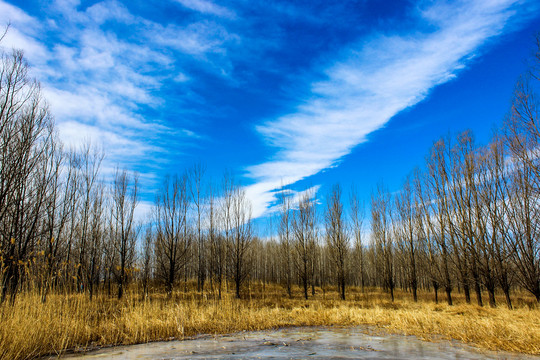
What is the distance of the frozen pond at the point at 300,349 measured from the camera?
5.18 metres

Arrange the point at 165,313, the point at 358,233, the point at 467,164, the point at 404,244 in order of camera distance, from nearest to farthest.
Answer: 1. the point at 165,313
2. the point at 467,164
3. the point at 404,244
4. the point at 358,233

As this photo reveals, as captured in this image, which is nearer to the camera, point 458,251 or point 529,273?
point 529,273

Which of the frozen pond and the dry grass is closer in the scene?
the dry grass

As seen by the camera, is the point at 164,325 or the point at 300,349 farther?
the point at 164,325

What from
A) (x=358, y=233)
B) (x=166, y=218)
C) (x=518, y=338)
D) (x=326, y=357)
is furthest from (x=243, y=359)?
(x=358, y=233)

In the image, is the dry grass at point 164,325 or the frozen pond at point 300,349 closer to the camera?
the dry grass at point 164,325

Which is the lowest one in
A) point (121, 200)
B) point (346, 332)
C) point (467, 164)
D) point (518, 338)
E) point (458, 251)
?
point (346, 332)

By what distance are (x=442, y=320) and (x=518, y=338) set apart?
3.03 meters

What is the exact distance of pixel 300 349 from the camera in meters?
5.85

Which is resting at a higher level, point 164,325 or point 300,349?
point 164,325

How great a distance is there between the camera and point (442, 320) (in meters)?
8.79

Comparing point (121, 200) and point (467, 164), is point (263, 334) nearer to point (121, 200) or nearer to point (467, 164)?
point (121, 200)

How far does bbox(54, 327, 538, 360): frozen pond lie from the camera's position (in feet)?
17.0

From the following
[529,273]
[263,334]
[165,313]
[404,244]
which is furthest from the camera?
[404,244]
